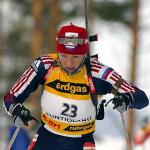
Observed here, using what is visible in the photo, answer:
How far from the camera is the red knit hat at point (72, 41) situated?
6.06m

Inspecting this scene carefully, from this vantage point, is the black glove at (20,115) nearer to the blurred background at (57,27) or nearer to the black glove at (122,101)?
the black glove at (122,101)

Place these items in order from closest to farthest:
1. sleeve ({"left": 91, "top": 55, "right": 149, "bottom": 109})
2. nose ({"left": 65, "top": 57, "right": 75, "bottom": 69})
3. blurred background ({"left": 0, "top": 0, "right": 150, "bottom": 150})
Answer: nose ({"left": 65, "top": 57, "right": 75, "bottom": 69}), sleeve ({"left": 91, "top": 55, "right": 149, "bottom": 109}), blurred background ({"left": 0, "top": 0, "right": 150, "bottom": 150})

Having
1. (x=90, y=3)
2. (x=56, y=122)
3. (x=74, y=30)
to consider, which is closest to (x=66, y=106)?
(x=56, y=122)

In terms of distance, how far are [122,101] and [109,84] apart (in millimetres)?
203

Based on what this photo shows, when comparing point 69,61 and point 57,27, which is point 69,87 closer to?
point 69,61

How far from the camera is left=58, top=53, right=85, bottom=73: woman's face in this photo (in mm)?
6012

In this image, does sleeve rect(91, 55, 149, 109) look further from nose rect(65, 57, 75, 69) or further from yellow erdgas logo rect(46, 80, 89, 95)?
nose rect(65, 57, 75, 69)

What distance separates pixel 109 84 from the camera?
20.4 ft

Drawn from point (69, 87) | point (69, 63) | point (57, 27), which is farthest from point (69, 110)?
point (57, 27)

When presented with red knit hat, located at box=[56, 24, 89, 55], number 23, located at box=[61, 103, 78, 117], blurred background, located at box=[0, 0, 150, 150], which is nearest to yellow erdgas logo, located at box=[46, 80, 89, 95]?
number 23, located at box=[61, 103, 78, 117]

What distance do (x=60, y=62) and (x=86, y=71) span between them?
0.83ft

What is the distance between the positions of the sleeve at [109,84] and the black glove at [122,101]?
0.18 feet

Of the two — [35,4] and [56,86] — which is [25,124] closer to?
[56,86]

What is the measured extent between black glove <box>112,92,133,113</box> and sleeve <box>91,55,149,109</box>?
0.18 ft
